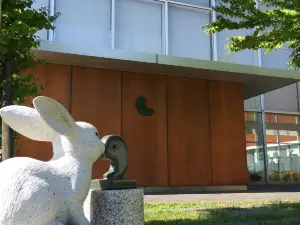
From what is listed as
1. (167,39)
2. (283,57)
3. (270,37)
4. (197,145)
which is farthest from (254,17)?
(283,57)

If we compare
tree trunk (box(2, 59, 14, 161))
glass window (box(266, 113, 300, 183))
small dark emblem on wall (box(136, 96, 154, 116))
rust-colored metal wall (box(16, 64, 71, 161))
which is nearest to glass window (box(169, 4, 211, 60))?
small dark emblem on wall (box(136, 96, 154, 116))

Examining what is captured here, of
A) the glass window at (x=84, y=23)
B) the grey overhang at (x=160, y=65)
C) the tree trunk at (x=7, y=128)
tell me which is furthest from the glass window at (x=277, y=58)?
the tree trunk at (x=7, y=128)

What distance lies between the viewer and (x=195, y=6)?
1836 cm

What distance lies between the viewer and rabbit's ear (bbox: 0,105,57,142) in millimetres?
3455

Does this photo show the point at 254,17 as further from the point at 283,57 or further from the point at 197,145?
the point at 283,57

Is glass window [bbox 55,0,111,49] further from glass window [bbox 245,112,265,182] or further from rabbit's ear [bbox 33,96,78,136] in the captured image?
rabbit's ear [bbox 33,96,78,136]

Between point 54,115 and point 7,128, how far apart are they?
1901mm

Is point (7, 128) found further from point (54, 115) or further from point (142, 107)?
point (142, 107)

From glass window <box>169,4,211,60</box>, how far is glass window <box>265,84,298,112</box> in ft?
15.0

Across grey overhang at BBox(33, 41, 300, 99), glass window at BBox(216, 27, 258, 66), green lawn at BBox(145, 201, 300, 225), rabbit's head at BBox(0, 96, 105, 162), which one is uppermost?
glass window at BBox(216, 27, 258, 66)

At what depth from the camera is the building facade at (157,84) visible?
40.7ft

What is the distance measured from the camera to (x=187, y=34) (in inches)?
699

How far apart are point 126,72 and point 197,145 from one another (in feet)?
12.0

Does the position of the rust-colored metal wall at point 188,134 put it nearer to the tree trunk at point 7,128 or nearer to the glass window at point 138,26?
the glass window at point 138,26
